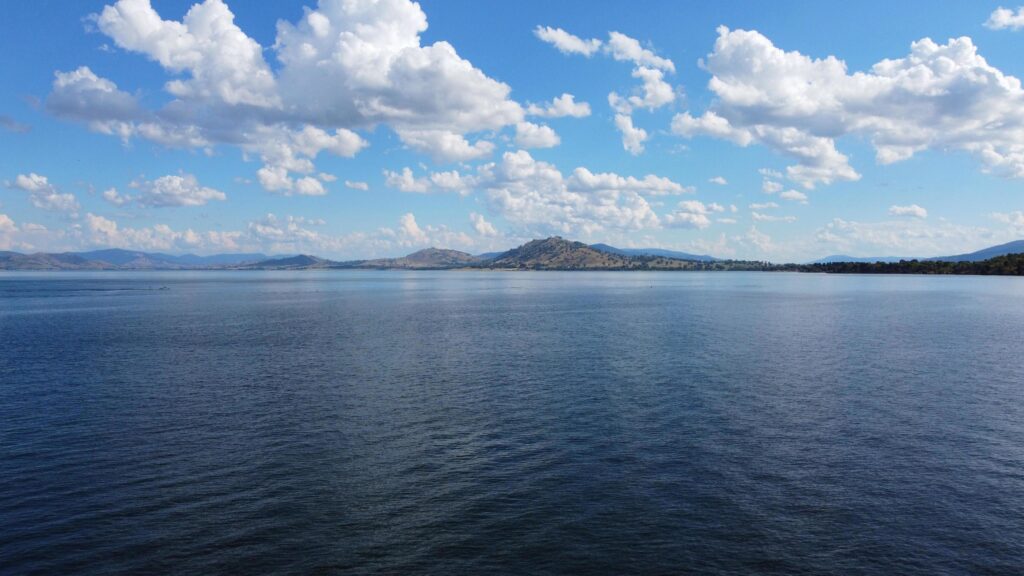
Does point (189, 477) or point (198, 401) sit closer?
point (189, 477)

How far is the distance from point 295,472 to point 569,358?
168 feet

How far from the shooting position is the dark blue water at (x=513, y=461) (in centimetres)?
3184

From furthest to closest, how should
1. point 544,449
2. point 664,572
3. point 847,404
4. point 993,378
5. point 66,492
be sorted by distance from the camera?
point 993,378, point 847,404, point 544,449, point 66,492, point 664,572

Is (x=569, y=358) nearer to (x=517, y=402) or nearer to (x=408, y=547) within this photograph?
(x=517, y=402)

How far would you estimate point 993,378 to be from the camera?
71750 millimetres

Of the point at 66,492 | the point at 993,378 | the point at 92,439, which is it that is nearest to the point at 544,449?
the point at 66,492

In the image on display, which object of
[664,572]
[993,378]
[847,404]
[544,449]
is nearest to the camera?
[664,572]

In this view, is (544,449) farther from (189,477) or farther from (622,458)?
(189,477)

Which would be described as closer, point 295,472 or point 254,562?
point 254,562

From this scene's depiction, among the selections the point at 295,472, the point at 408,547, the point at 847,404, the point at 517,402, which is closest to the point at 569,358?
the point at 517,402

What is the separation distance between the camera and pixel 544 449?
4653cm

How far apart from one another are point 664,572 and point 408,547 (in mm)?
13223

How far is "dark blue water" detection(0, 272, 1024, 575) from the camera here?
31844 mm

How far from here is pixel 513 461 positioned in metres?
44.0
